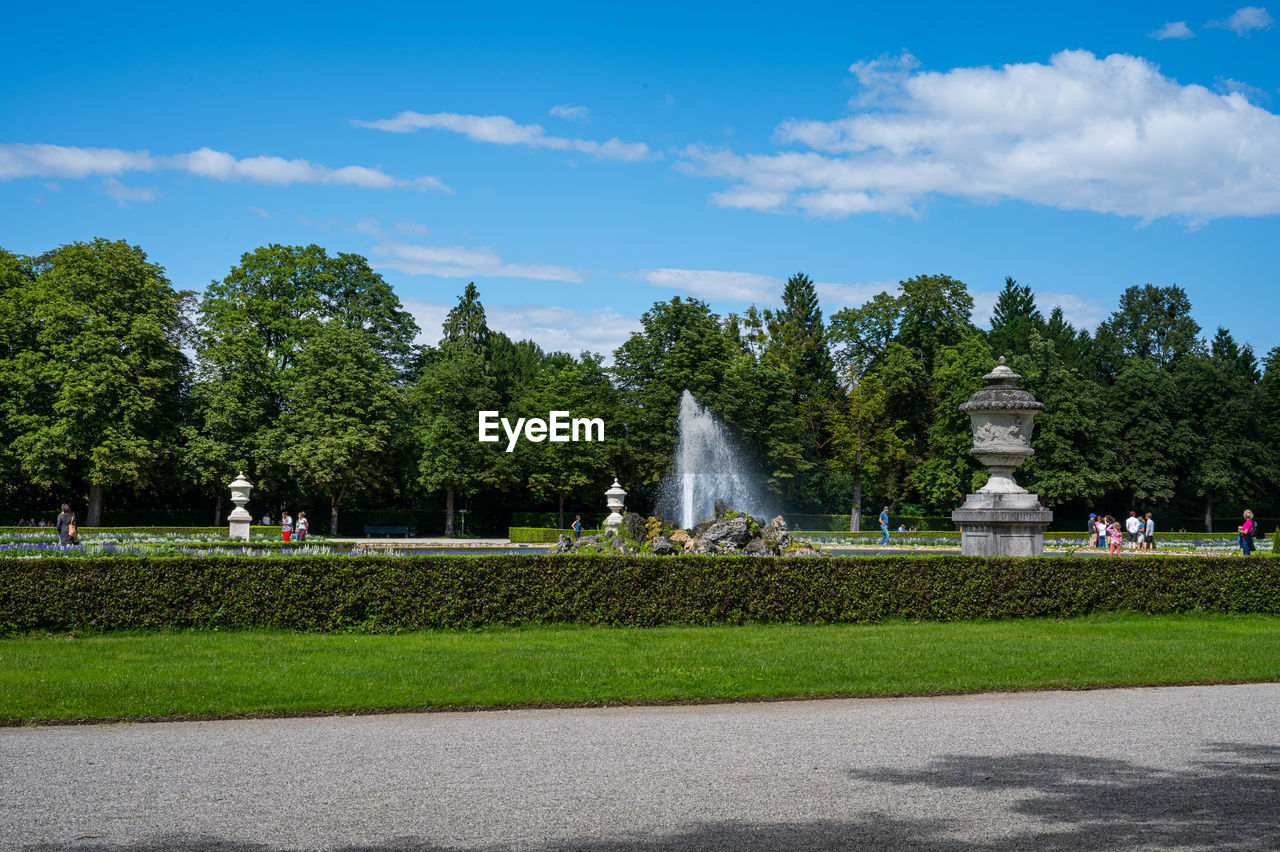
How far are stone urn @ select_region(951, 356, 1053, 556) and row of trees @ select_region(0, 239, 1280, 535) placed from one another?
108ft

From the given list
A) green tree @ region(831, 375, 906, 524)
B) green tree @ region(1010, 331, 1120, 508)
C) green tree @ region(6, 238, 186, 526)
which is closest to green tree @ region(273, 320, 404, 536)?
green tree @ region(6, 238, 186, 526)

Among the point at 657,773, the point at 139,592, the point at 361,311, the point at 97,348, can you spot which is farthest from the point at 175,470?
the point at 657,773

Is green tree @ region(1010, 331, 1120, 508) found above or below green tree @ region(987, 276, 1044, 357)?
below

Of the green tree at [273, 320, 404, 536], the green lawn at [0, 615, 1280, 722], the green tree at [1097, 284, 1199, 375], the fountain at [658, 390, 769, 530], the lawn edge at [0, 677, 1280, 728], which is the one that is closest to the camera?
the lawn edge at [0, 677, 1280, 728]

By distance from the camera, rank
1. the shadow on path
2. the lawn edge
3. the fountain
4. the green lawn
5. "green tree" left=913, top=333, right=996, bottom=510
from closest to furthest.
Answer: the shadow on path, the lawn edge, the green lawn, the fountain, "green tree" left=913, top=333, right=996, bottom=510

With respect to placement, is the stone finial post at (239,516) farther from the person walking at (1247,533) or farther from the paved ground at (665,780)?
the person walking at (1247,533)

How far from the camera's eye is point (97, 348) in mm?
44688

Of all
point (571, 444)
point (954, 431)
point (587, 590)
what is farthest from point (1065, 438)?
point (587, 590)

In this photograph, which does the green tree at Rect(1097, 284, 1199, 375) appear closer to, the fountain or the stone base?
the fountain

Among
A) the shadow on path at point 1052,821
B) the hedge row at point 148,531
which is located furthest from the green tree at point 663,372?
the shadow on path at point 1052,821

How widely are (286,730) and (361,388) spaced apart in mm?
42323

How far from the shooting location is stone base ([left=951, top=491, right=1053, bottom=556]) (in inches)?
775

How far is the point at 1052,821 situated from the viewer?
6.01 m

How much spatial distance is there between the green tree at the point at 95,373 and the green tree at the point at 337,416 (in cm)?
548
